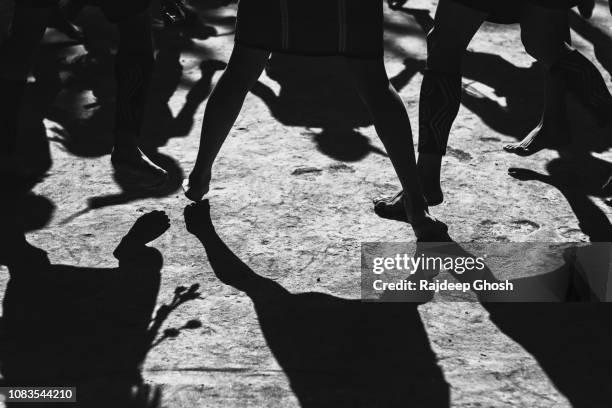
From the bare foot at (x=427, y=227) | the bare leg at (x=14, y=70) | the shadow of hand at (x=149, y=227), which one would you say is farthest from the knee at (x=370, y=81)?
the bare leg at (x=14, y=70)

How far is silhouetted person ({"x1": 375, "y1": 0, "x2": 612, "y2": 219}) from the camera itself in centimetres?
390

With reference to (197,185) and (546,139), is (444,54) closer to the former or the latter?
(546,139)

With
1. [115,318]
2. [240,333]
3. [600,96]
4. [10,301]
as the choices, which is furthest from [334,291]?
[600,96]

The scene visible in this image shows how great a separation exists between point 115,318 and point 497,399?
1224 millimetres

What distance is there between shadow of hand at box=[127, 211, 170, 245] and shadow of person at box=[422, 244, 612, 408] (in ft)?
3.47

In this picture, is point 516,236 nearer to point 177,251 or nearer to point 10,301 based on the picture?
point 177,251

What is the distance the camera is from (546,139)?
4555 mm

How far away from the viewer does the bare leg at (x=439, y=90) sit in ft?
12.8

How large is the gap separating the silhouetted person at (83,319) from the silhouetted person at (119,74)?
1.41 ft

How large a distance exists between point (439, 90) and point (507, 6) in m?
0.40

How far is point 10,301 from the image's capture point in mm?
3371

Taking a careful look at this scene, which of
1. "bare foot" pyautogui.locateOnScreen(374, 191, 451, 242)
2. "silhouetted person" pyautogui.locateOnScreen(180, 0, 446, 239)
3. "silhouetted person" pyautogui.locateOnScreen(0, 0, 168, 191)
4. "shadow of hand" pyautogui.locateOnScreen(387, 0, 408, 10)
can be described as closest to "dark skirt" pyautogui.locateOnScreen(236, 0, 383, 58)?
"silhouetted person" pyautogui.locateOnScreen(180, 0, 446, 239)

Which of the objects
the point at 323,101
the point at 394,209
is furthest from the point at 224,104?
the point at 323,101

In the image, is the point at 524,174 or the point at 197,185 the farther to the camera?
the point at 524,174
